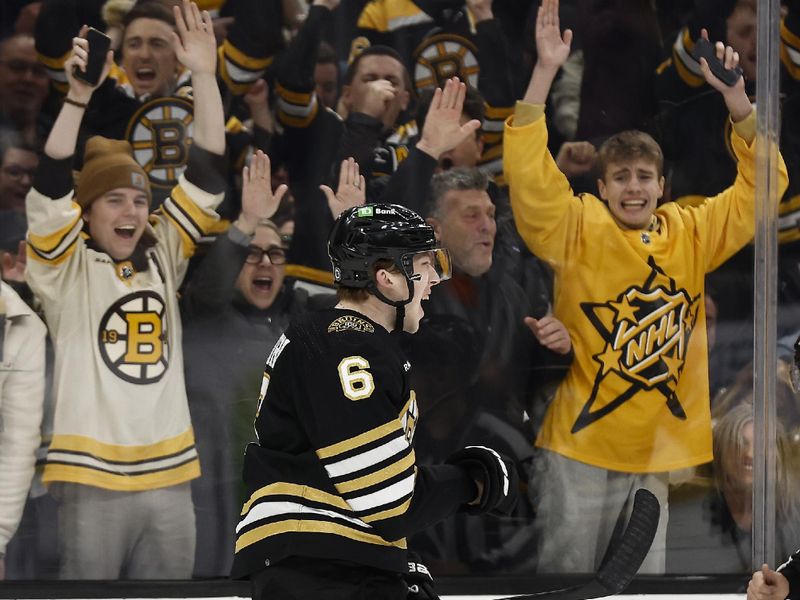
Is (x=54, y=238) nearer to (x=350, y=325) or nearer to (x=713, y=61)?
(x=350, y=325)

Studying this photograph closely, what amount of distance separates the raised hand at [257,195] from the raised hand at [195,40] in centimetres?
28

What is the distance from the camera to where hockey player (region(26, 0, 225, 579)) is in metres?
3.14

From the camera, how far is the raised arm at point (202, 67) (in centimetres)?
311

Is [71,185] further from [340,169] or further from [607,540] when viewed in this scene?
[607,540]

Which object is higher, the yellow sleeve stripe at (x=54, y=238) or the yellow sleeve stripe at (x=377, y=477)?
the yellow sleeve stripe at (x=54, y=238)

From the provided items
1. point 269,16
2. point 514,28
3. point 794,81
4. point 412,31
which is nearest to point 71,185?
point 269,16

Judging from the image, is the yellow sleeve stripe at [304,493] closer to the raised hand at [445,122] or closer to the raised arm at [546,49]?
the raised hand at [445,122]

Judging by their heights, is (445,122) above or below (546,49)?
below

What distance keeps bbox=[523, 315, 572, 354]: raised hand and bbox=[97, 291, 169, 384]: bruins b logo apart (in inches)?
41.4

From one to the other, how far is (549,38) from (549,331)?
84 cm

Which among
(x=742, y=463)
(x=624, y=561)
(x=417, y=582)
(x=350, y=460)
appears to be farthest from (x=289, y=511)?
(x=742, y=463)

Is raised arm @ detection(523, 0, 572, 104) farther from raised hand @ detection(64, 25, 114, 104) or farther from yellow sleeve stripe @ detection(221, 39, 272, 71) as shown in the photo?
raised hand @ detection(64, 25, 114, 104)

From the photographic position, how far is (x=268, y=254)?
126 inches

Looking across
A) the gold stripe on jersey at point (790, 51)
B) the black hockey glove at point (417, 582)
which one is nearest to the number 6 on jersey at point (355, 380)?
the black hockey glove at point (417, 582)
